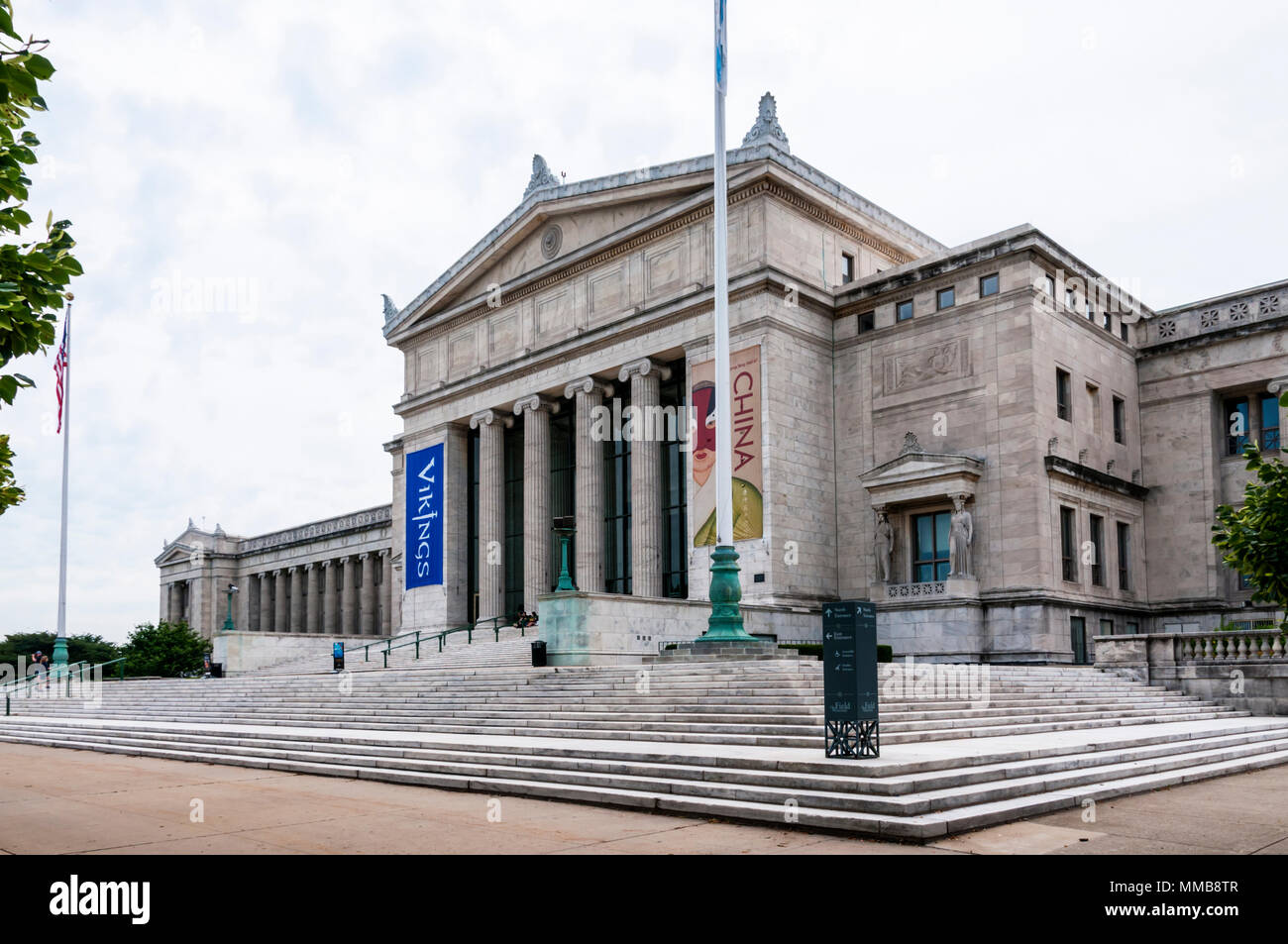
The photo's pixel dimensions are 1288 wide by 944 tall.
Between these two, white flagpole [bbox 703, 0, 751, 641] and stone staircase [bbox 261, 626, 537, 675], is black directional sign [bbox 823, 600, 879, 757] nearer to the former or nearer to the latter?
white flagpole [bbox 703, 0, 751, 641]

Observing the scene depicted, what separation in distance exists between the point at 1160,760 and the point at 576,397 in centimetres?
3356

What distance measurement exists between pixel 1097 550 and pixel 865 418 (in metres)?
9.31

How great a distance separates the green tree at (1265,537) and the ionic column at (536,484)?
35.0 meters

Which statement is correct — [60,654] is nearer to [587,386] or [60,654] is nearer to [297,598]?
[587,386]

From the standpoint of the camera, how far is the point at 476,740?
66.0ft

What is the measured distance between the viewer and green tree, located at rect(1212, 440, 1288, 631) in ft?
55.3

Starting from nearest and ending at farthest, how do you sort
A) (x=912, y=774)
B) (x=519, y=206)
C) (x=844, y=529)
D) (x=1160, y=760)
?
(x=912, y=774)
(x=1160, y=760)
(x=844, y=529)
(x=519, y=206)

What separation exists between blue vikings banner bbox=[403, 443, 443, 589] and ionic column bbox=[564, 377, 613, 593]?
9789mm

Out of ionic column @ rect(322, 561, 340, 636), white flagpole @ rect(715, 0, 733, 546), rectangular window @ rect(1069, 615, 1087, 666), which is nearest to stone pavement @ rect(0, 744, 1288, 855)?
white flagpole @ rect(715, 0, 733, 546)

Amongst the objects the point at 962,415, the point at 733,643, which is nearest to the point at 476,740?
the point at 733,643

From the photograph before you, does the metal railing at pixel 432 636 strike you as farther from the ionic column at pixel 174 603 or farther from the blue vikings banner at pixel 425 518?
the ionic column at pixel 174 603

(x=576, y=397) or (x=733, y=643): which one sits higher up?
(x=576, y=397)

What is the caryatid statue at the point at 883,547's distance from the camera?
132 ft
